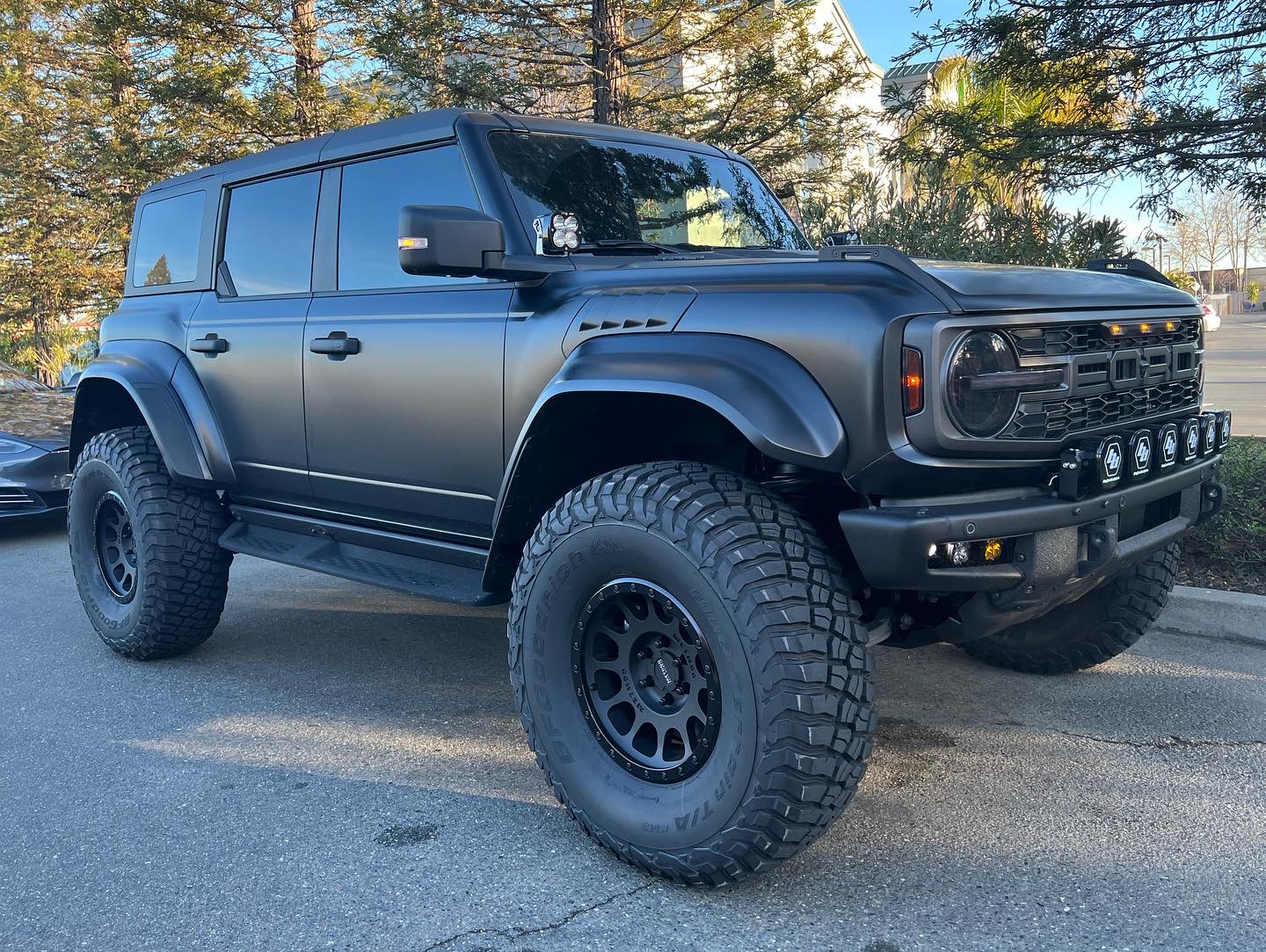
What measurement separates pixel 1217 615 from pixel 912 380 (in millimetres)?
3027

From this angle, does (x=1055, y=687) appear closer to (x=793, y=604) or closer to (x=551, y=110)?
(x=793, y=604)

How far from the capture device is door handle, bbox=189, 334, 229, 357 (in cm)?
443

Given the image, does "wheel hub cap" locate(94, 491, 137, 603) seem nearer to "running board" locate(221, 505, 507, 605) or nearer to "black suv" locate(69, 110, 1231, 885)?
"running board" locate(221, 505, 507, 605)

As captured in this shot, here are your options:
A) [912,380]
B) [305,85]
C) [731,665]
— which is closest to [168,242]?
[731,665]

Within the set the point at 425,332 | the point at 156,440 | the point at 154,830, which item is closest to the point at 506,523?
the point at 425,332

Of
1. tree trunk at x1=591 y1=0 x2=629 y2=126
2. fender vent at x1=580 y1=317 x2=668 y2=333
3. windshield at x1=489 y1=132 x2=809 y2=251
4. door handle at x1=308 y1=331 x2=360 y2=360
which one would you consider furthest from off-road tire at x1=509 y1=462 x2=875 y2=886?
tree trunk at x1=591 y1=0 x2=629 y2=126

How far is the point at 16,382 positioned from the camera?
9.55 meters

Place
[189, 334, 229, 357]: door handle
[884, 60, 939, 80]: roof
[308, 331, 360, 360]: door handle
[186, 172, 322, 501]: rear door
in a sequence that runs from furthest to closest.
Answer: [884, 60, 939, 80]: roof < [189, 334, 229, 357]: door handle < [186, 172, 322, 501]: rear door < [308, 331, 360, 360]: door handle

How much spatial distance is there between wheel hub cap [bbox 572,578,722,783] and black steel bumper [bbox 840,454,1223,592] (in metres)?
0.49

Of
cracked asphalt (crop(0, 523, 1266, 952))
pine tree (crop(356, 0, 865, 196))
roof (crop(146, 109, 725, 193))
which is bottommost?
cracked asphalt (crop(0, 523, 1266, 952))

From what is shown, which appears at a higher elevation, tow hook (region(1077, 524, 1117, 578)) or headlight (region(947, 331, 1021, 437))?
headlight (region(947, 331, 1021, 437))

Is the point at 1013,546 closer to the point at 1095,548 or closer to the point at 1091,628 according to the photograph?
the point at 1095,548

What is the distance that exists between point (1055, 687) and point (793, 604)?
2037mm

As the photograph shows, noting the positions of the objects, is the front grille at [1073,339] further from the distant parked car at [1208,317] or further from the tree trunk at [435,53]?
the tree trunk at [435,53]
